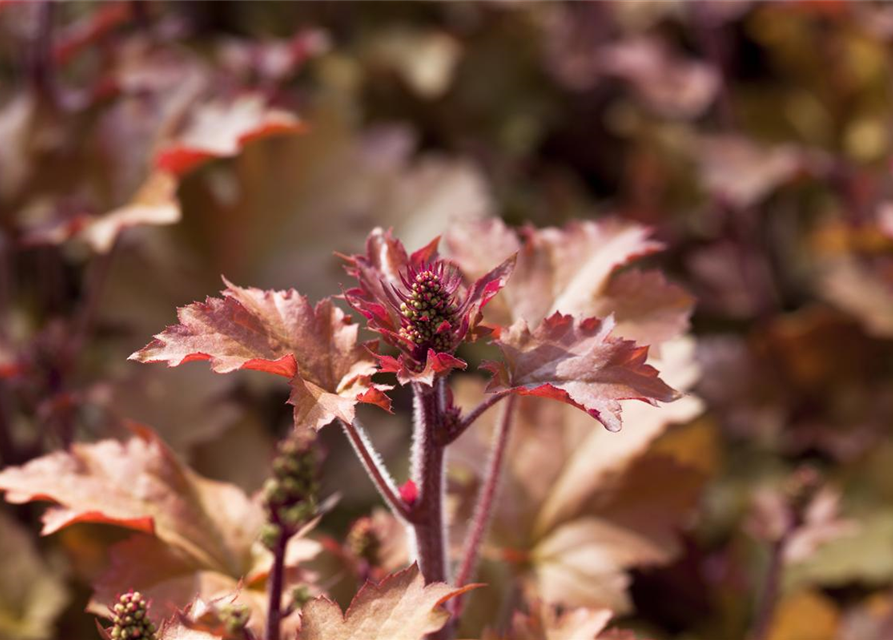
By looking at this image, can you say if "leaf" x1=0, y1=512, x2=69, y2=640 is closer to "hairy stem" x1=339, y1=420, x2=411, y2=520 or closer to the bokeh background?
the bokeh background

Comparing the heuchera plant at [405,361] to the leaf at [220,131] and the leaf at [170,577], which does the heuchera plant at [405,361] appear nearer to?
the leaf at [170,577]

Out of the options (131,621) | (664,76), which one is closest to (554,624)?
(131,621)

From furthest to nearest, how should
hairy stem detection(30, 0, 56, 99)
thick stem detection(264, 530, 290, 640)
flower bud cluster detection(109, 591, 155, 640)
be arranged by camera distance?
hairy stem detection(30, 0, 56, 99)
thick stem detection(264, 530, 290, 640)
flower bud cluster detection(109, 591, 155, 640)

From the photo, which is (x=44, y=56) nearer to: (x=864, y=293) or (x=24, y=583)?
(x=24, y=583)

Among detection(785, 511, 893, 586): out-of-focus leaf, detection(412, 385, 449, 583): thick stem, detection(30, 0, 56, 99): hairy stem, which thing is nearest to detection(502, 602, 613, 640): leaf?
detection(412, 385, 449, 583): thick stem

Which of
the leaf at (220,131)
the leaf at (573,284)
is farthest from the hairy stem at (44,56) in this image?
the leaf at (573,284)
